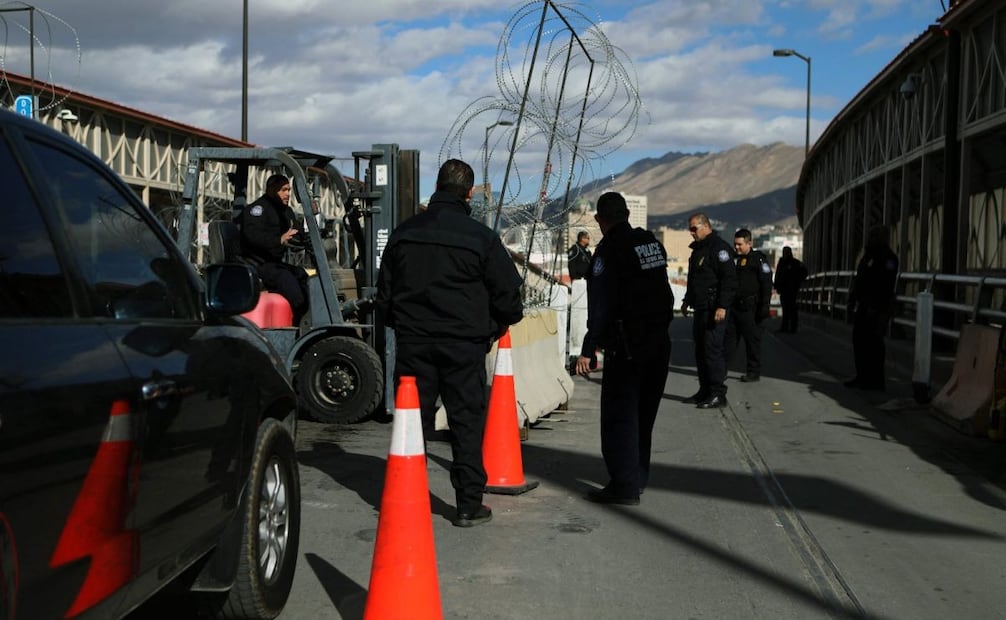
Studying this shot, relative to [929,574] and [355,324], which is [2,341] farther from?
[355,324]

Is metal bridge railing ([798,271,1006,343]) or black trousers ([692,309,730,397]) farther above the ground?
metal bridge railing ([798,271,1006,343])

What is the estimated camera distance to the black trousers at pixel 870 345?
43.6ft

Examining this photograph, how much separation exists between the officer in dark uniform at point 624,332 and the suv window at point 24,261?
4345 mm

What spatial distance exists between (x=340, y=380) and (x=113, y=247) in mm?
7095

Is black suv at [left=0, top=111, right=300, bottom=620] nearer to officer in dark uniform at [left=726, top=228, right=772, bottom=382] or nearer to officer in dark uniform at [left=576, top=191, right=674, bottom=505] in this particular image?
officer in dark uniform at [left=576, top=191, right=674, bottom=505]

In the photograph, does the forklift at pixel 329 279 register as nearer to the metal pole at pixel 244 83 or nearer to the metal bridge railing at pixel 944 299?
the metal bridge railing at pixel 944 299

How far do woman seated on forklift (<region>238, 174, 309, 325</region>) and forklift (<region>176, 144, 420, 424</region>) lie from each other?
11 centimetres

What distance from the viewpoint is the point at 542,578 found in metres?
5.45

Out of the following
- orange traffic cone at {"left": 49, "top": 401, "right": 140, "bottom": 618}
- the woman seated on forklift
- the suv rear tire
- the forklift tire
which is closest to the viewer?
orange traffic cone at {"left": 49, "top": 401, "right": 140, "bottom": 618}

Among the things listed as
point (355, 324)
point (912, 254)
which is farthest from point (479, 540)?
point (912, 254)

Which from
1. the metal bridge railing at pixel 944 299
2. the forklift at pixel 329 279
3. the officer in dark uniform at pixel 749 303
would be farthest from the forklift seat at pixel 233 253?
the metal bridge railing at pixel 944 299

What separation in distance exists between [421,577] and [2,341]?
220 centimetres

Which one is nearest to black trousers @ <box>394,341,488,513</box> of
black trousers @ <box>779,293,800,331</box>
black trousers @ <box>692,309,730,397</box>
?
black trousers @ <box>692,309,730,397</box>

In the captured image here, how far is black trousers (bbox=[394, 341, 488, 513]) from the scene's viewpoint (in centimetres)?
617
